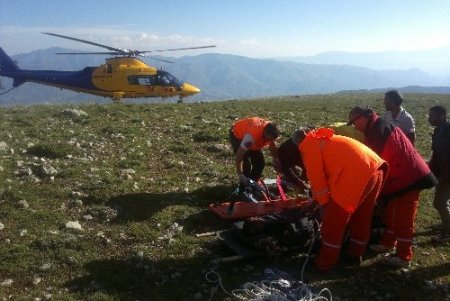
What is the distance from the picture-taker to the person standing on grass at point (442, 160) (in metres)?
8.61

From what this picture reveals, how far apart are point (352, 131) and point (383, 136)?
1.62 m

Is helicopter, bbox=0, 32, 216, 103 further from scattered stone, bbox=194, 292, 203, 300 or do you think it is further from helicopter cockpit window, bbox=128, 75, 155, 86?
scattered stone, bbox=194, 292, 203, 300

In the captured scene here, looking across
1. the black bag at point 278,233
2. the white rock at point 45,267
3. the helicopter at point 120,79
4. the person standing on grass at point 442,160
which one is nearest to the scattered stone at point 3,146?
the white rock at point 45,267

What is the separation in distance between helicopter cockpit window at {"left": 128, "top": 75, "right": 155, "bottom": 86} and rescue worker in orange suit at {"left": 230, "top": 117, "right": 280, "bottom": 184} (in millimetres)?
22788

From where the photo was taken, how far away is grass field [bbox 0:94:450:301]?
23.4 feet

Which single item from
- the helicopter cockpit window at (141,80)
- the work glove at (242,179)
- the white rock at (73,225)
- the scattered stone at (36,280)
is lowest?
the scattered stone at (36,280)

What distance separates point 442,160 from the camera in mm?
8703

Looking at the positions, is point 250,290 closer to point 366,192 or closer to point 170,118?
point 366,192

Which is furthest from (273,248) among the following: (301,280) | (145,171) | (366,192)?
(145,171)

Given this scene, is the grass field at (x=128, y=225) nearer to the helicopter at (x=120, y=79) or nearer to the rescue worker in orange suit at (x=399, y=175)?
the rescue worker in orange suit at (x=399, y=175)

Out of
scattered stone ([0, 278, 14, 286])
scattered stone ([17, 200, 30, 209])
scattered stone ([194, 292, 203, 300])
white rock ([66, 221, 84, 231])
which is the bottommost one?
scattered stone ([194, 292, 203, 300])

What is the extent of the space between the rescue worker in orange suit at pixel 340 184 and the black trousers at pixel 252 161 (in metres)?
3.31

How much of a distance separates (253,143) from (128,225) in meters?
3.39

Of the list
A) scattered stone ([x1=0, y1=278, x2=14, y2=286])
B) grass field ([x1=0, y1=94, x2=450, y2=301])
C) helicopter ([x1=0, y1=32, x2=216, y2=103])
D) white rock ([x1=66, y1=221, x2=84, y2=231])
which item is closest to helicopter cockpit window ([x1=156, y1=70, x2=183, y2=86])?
helicopter ([x1=0, y1=32, x2=216, y2=103])
